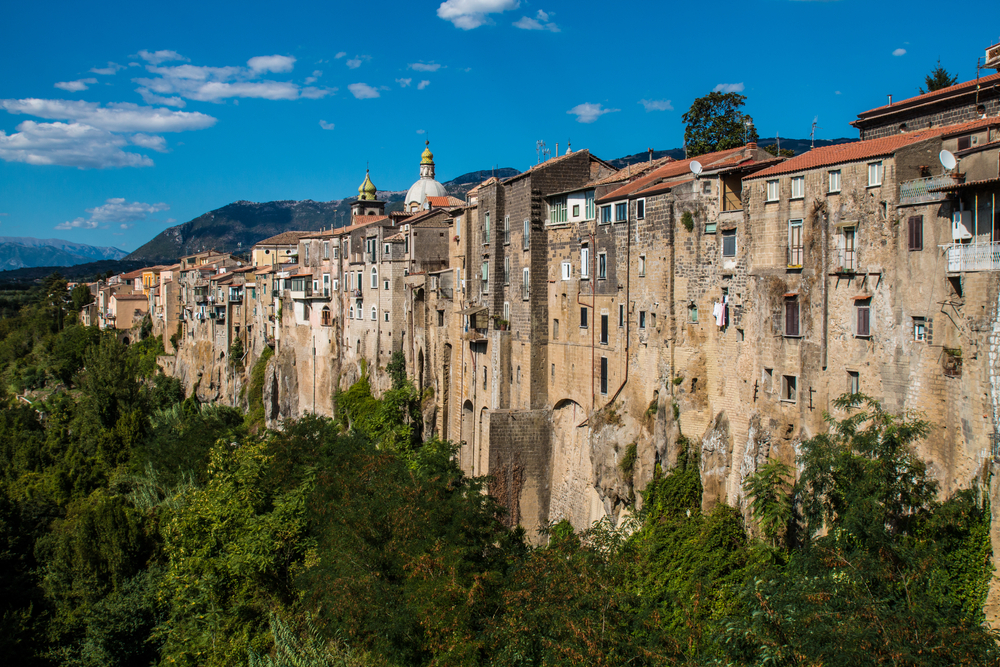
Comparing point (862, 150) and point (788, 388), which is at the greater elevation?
point (862, 150)

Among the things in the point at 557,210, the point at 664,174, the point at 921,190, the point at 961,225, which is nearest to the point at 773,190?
the point at 921,190

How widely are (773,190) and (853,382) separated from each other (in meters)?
6.97

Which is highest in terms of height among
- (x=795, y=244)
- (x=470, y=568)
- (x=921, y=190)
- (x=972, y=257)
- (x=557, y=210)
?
(x=557, y=210)

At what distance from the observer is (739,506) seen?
27.1 metres

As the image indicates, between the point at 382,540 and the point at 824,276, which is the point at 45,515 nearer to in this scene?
the point at 382,540

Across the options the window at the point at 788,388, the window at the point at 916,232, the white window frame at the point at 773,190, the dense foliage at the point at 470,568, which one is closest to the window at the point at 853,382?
the dense foliage at the point at 470,568

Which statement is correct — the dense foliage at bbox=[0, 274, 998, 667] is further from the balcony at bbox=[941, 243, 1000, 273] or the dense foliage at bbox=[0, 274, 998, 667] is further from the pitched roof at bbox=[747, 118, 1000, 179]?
the pitched roof at bbox=[747, 118, 1000, 179]

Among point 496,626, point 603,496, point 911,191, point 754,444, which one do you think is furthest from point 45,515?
point 911,191

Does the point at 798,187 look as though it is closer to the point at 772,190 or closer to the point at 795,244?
the point at 772,190

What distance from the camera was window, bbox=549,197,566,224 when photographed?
3738cm

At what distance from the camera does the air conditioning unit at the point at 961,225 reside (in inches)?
827

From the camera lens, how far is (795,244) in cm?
2592

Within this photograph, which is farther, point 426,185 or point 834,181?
point 426,185

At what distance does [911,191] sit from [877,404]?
6.16m
